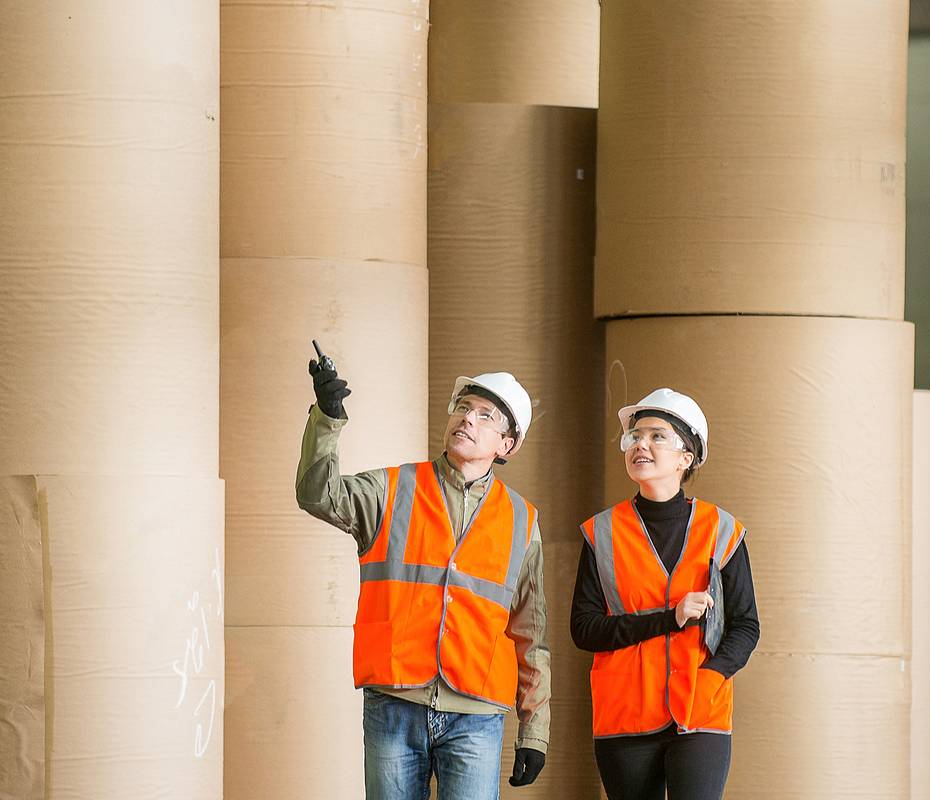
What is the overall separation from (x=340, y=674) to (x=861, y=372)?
2341 millimetres

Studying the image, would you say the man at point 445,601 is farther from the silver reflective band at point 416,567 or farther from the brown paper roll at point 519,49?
the brown paper roll at point 519,49

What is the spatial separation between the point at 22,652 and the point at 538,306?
9.76 ft

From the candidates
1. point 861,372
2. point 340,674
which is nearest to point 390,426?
point 340,674

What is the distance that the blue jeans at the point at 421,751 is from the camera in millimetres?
3891

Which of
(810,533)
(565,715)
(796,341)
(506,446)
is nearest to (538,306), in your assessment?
(796,341)

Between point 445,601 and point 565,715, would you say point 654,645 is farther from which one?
point 565,715

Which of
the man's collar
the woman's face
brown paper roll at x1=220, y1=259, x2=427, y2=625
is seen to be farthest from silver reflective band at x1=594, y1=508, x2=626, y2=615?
brown paper roll at x1=220, y1=259, x2=427, y2=625

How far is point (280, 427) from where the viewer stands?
18.4 ft

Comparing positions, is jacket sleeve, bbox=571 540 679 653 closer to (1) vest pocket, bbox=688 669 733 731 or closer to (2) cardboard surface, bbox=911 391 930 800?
(1) vest pocket, bbox=688 669 733 731

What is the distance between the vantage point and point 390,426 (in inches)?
226

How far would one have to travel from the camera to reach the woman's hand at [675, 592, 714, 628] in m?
4.04

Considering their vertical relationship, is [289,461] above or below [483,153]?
below

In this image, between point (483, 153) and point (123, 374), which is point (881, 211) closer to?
point (483, 153)

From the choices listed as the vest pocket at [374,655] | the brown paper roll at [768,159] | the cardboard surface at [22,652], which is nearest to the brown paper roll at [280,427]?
the brown paper roll at [768,159]
